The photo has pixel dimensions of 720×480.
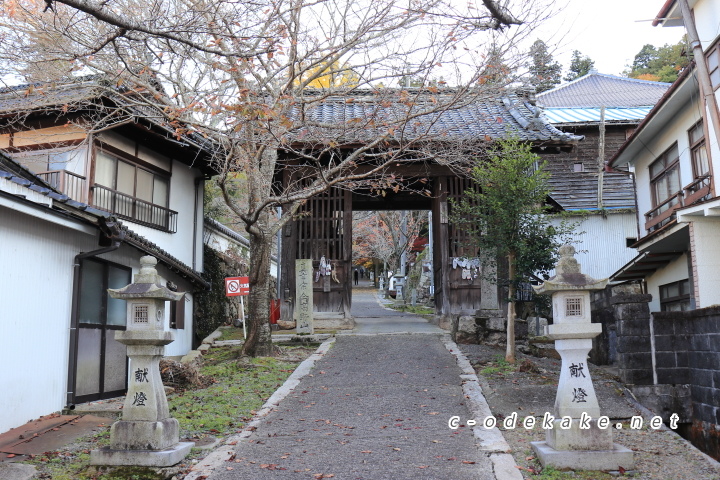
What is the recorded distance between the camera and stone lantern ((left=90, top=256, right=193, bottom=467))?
638 cm

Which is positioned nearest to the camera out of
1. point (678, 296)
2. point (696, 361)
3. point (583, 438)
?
point (583, 438)

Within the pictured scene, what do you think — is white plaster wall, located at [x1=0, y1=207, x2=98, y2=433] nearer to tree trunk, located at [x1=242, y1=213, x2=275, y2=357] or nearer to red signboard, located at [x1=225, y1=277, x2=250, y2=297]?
tree trunk, located at [x1=242, y1=213, x2=275, y2=357]

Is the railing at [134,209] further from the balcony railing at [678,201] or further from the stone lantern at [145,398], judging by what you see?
the balcony railing at [678,201]

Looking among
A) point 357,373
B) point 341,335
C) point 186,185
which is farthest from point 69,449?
point 186,185

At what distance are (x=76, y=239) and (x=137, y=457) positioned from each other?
19.0 ft

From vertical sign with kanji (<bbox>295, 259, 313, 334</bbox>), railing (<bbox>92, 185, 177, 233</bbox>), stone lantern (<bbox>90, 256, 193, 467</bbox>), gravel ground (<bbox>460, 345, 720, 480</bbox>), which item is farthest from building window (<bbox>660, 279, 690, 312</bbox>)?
railing (<bbox>92, 185, 177, 233</bbox>)

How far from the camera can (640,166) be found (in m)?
18.3

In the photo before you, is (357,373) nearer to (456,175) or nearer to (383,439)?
(383,439)

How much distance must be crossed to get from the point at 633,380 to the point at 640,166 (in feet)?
32.8

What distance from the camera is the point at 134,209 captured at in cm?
1488

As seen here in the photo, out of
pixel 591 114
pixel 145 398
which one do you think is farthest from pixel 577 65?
pixel 145 398

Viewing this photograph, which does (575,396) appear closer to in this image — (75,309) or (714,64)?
(75,309)

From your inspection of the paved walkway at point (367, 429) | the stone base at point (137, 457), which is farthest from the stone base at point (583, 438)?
the stone base at point (137, 457)

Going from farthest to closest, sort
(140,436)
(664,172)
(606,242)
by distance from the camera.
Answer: (606,242) < (664,172) < (140,436)
